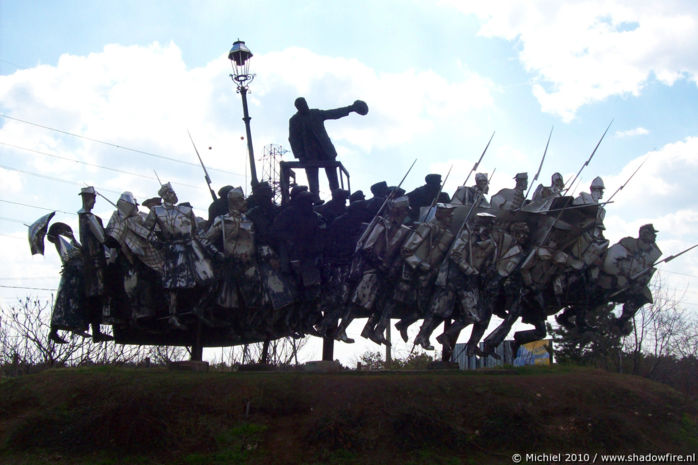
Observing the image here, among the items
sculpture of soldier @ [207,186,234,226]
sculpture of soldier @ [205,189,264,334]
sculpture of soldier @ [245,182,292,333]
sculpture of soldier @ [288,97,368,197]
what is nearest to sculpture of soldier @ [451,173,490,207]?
sculpture of soldier @ [288,97,368,197]

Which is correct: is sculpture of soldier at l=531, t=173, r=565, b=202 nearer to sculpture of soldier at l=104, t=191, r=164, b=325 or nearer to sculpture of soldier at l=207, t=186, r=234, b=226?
sculpture of soldier at l=207, t=186, r=234, b=226

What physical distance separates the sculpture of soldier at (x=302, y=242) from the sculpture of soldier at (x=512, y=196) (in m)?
3.47

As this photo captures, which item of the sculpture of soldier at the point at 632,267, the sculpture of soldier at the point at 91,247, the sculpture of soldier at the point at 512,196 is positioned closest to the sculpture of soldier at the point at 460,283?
the sculpture of soldier at the point at 512,196

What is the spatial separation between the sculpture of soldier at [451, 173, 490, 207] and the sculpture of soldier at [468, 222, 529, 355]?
99 cm

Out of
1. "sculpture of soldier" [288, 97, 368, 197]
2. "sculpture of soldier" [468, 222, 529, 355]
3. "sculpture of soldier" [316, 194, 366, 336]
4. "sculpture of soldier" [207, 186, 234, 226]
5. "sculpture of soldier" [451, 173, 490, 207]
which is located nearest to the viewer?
"sculpture of soldier" [468, 222, 529, 355]

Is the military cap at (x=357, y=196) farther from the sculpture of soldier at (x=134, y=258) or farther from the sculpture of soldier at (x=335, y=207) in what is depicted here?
the sculpture of soldier at (x=134, y=258)

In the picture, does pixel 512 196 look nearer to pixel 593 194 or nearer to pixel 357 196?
pixel 593 194

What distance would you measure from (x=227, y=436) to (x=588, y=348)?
2069 centimetres

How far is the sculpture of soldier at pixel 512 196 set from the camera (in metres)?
13.8

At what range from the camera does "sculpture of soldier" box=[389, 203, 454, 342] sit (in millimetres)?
12977

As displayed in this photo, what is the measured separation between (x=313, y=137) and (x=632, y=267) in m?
7.16

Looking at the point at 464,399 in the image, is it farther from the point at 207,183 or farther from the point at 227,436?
the point at 207,183

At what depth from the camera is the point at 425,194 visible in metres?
14.8

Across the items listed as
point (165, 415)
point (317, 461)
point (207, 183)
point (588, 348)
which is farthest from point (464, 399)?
point (588, 348)
